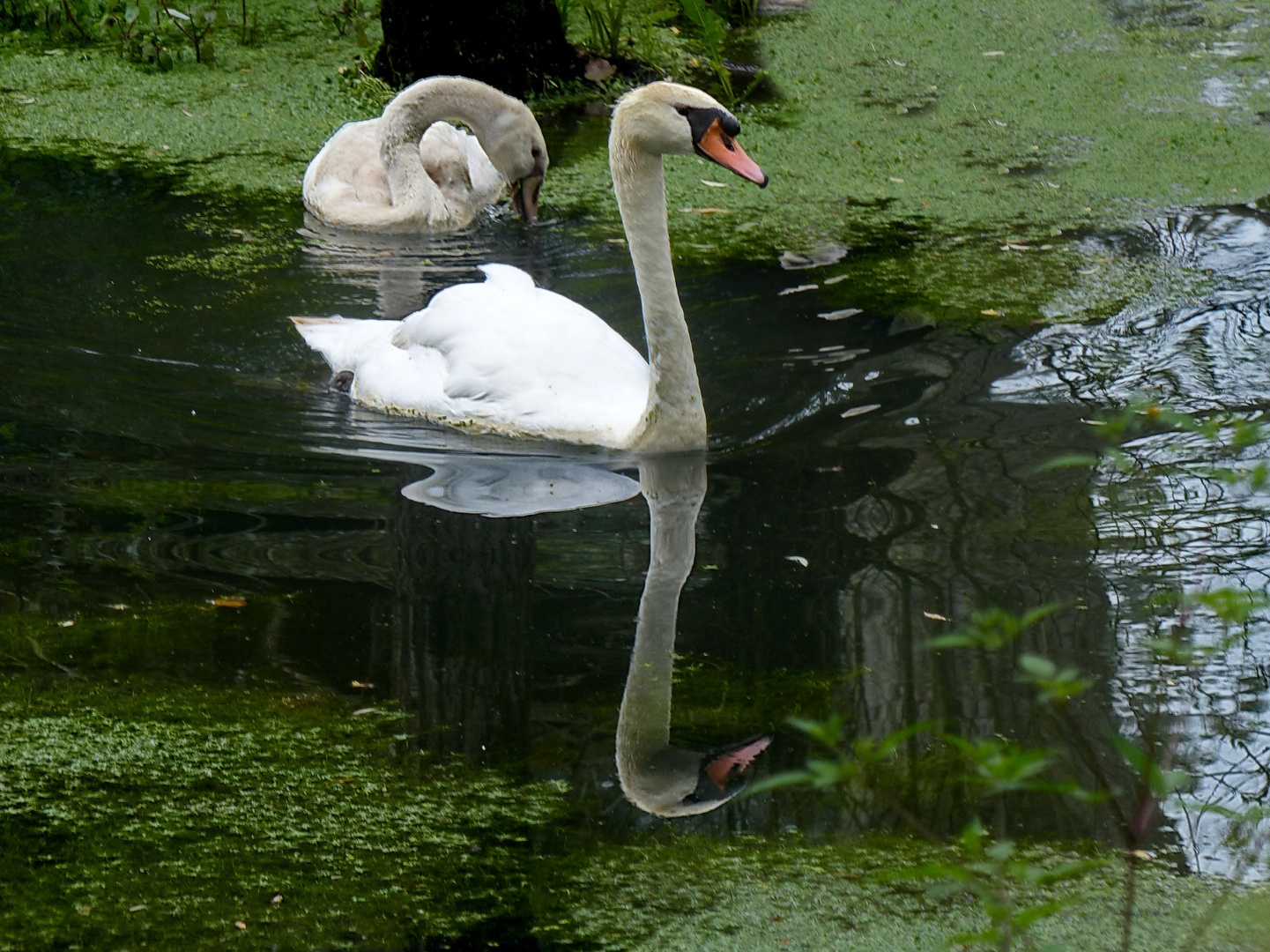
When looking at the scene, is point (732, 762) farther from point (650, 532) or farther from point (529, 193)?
point (529, 193)

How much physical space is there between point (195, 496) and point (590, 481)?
3.58 ft

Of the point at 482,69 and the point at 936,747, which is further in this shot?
the point at 482,69

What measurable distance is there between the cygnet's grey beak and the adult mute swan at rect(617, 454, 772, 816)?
3034 mm

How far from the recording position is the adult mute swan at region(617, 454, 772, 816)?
2742 mm

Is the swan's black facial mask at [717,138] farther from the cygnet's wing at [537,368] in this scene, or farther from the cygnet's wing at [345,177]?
the cygnet's wing at [345,177]

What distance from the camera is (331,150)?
7.11 m

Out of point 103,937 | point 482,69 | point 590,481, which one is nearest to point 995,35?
point 482,69

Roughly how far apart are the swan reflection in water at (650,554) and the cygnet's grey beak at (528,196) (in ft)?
8.03

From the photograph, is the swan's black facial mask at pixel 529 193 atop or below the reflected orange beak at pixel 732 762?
atop

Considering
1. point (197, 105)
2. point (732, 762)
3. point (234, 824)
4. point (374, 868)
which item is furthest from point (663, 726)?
point (197, 105)

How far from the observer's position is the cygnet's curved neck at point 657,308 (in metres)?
4.21

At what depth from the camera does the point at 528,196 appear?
6.71 metres

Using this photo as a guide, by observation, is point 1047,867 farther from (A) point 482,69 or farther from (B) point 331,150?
(A) point 482,69

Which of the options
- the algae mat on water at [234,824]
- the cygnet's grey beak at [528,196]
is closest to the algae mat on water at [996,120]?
the cygnet's grey beak at [528,196]
